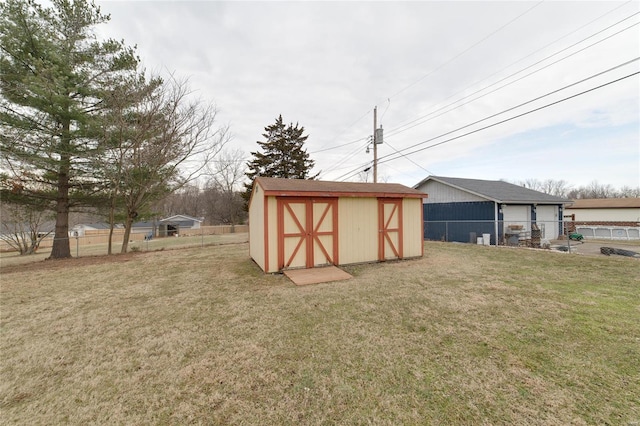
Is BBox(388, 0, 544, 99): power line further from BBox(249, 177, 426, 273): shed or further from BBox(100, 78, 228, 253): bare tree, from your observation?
BBox(100, 78, 228, 253): bare tree

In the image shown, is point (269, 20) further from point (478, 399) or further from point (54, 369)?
point (478, 399)

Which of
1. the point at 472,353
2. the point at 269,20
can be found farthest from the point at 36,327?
the point at 269,20

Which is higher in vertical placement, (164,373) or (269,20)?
(269,20)

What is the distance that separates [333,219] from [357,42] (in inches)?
305

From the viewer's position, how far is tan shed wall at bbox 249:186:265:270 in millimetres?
7051

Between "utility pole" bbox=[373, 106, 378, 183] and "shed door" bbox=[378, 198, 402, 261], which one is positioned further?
"utility pole" bbox=[373, 106, 378, 183]

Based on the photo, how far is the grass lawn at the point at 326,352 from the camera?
2104mm

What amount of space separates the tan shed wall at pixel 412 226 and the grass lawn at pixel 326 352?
2962 millimetres

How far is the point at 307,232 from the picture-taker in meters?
7.04

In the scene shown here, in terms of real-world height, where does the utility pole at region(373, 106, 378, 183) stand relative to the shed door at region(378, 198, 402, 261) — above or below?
above

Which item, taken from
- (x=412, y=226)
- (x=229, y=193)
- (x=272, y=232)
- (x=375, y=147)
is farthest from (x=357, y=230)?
(x=229, y=193)

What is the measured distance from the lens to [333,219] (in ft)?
24.1

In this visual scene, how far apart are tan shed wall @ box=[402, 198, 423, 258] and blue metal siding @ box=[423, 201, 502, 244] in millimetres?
5650

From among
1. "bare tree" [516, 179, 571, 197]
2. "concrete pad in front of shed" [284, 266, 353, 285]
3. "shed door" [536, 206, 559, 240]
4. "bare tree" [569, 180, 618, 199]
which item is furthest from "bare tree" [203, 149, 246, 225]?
"bare tree" [569, 180, 618, 199]
